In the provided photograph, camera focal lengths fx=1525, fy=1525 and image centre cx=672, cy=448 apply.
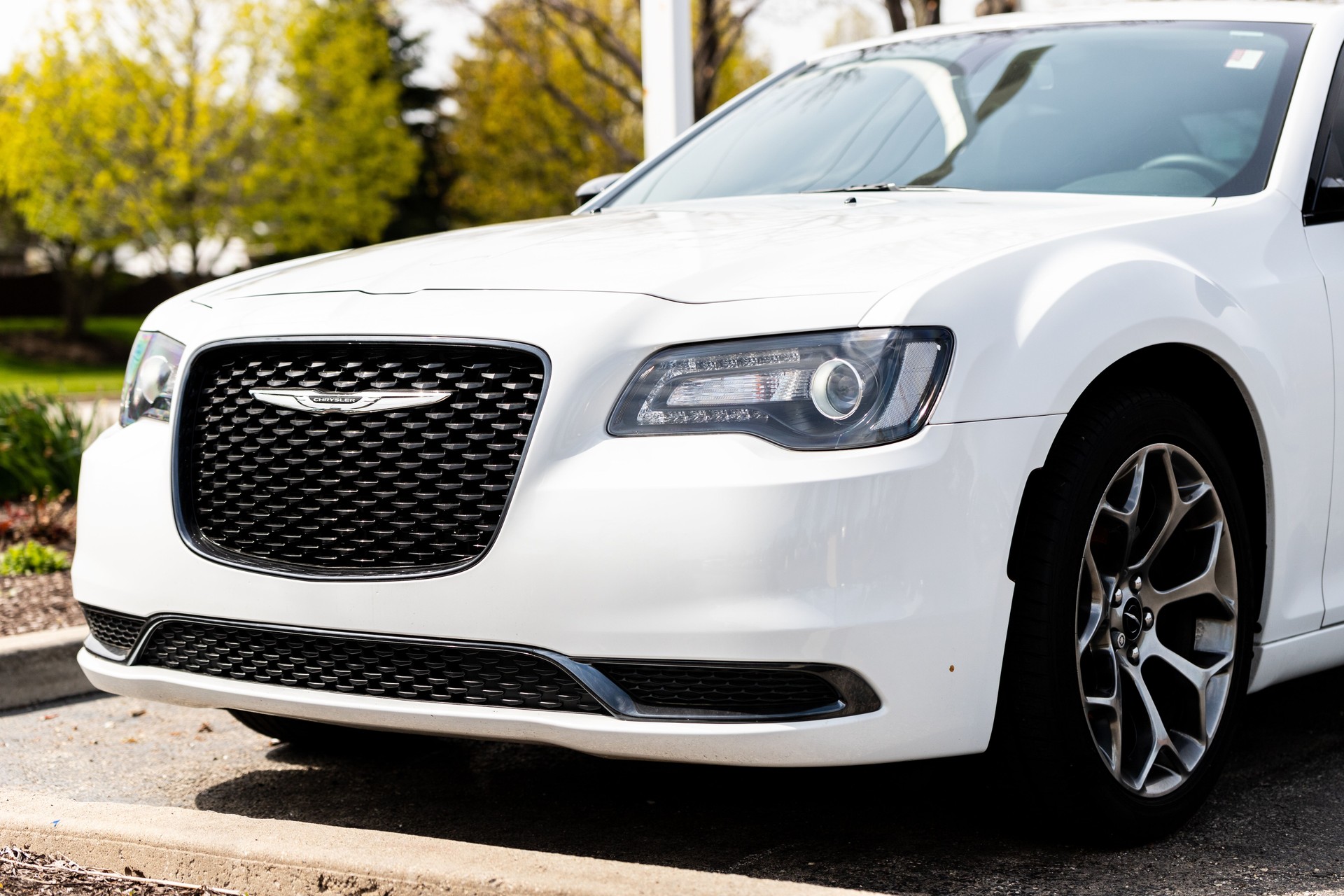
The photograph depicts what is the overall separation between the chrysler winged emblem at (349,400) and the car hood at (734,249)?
253 mm

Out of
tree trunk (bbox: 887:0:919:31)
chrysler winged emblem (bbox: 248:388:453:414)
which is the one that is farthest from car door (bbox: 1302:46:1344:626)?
tree trunk (bbox: 887:0:919:31)

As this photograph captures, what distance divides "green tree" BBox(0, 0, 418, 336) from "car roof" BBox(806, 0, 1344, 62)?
30.6 metres

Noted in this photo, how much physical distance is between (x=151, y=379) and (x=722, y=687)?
1.54 meters

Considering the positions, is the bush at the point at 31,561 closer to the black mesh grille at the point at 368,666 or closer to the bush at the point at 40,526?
the bush at the point at 40,526

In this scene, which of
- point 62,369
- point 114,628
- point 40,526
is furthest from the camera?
point 62,369

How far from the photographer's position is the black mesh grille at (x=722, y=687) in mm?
2625

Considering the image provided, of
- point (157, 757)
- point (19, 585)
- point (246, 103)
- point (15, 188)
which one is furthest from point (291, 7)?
point (157, 757)

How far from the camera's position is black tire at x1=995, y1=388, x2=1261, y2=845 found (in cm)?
274

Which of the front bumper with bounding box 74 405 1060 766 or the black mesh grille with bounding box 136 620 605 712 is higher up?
the front bumper with bounding box 74 405 1060 766

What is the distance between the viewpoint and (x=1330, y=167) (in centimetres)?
368

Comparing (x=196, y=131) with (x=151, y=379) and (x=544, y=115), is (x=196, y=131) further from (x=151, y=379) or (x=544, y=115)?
(x=151, y=379)

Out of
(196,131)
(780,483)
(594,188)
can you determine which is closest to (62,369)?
(196,131)

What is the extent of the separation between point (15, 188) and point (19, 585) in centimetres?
3130

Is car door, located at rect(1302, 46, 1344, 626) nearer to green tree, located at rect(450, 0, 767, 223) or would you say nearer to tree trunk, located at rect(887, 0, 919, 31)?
tree trunk, located at rect(887, 0, 919, 31)
